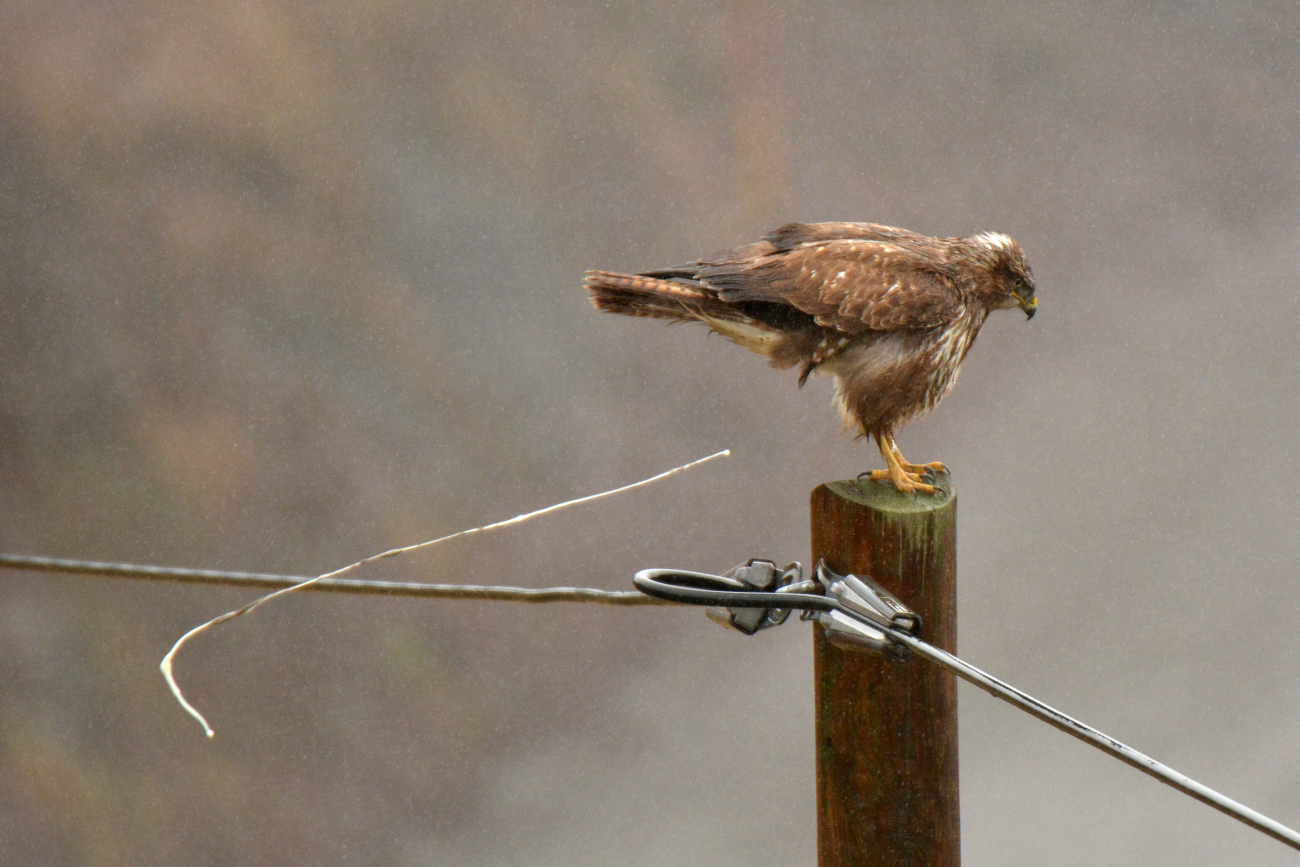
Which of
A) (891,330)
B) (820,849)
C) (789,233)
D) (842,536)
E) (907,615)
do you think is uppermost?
(789,233)

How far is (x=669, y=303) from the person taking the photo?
139 cm

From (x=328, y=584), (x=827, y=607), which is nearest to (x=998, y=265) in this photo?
(x=827, y=607)

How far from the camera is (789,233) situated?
1.48 meters

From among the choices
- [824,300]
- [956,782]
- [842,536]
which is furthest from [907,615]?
[824,300]

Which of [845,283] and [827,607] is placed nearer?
[827,607]

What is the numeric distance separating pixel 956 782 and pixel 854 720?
147 mm

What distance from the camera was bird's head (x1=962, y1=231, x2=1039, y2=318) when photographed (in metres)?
1.48

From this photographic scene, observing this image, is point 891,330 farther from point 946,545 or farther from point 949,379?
point 946,545

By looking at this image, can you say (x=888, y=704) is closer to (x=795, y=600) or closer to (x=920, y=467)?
(x=795, y=600)

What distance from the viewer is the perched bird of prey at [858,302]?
1.38 m

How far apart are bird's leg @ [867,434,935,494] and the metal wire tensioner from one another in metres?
0.13

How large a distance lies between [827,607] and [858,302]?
41cm

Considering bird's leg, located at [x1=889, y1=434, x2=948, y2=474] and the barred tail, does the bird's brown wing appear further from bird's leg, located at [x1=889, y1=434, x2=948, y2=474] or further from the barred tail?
bird's leg, located at [x1=889, y1=434, x2=948, y2=474]

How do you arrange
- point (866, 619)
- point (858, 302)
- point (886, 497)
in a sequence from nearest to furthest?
point (866, 619), point (886, 497), point (858, 302)
